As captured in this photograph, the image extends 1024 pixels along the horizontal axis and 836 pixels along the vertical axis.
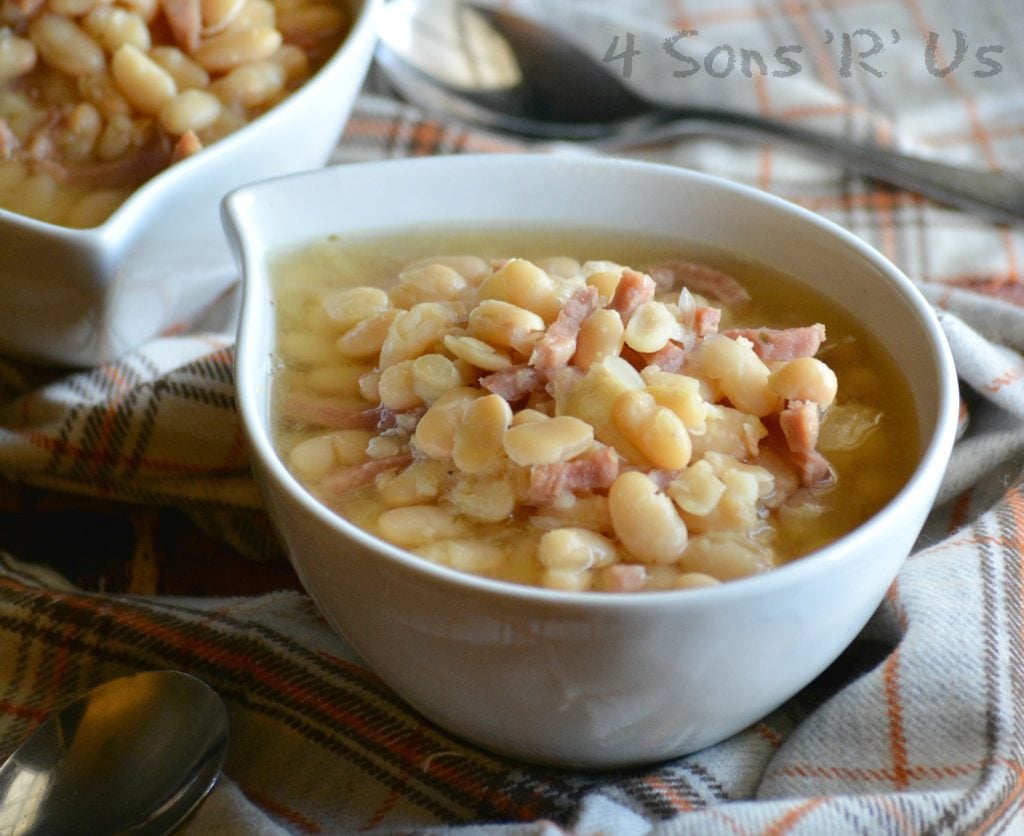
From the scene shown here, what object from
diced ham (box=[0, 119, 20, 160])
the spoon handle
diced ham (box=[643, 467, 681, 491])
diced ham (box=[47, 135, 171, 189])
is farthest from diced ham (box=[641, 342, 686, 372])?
the spoon handle

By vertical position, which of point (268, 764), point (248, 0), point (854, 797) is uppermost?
point (248, 0)

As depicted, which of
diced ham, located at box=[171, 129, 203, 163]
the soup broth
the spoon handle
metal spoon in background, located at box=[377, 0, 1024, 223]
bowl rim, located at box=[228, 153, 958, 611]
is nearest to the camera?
bowl rim, located at box=[228, 153, 958, 611]

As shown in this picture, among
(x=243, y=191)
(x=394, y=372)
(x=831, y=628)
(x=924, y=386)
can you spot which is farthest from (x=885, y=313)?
(x=243, y=191)

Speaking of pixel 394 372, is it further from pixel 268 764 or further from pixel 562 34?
pixel 562 34

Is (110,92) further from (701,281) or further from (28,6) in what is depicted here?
(701,281)

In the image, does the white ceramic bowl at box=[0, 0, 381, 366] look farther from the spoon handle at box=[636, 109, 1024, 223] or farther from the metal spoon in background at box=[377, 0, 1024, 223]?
the spoon handle at box=[636, 109, 1024, 223]

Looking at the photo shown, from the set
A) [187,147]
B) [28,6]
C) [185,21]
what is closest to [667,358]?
[187,147]

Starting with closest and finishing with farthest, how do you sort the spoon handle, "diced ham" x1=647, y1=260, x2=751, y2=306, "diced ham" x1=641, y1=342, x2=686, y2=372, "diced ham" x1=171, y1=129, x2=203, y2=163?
"diced ham" x1=641, y1=342, x2=686, y2=372 → "diced ham" x1=647, y1=260, x2=751, y2=306 → "diced ham" x1=171, y1=129, x2=203, y2=163 → the spoon handle
